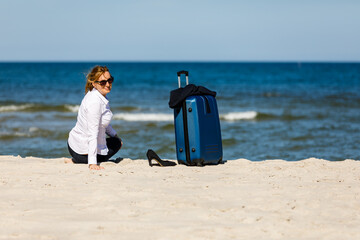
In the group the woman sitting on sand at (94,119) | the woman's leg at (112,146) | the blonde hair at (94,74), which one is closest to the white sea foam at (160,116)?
the woman's leg at (112,146)

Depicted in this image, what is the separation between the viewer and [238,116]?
577 inches

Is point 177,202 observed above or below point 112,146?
below

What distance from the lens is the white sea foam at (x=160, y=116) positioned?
13.8m

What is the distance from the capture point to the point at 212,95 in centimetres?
574

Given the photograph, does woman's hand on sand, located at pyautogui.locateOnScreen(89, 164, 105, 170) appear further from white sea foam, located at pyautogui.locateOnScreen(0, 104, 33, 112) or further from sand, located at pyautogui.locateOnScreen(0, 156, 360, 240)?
white sea foam, located at pyautogui.locateOnScreen(0, 104, 33, 112)

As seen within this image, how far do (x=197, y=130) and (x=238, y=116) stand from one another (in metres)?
9.32

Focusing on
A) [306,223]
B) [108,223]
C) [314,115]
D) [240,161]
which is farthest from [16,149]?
[314,115]

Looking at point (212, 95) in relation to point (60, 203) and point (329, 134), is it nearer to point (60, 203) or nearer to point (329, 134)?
point (60, 203)

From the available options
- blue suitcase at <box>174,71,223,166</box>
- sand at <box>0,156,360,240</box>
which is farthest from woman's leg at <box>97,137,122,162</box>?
blue suitcase at <box>174,71,223,166</box>

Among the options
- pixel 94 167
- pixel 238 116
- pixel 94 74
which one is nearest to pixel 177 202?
pixel 94 167

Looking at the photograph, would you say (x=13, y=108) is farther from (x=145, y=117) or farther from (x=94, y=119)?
(x=94, y=119)

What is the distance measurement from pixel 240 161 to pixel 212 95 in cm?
119

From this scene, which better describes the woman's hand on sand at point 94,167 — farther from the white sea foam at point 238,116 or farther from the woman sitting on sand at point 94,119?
the white sea foam at point 238,116

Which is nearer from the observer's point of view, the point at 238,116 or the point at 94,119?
the point at 94,119
